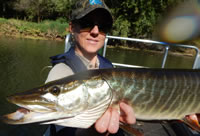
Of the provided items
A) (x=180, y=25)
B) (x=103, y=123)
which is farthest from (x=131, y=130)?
(x=180, y=25)

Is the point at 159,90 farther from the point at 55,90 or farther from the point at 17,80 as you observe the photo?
the point at 17,80

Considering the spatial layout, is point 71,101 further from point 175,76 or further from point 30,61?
point 30,61

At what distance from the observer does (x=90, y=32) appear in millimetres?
1910

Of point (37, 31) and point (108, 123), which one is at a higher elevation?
point (108, 123)

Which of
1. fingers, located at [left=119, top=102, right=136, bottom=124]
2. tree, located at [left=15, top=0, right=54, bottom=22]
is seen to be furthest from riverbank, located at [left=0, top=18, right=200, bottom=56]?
fingers, located at [left=119, top=102, right=136, bottom=124]

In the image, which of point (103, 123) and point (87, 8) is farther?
point (87, 8)

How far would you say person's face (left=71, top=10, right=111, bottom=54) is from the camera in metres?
1.88

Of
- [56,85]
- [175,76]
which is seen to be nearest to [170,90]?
[175,76]

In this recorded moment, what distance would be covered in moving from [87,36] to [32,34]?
69.9 feet

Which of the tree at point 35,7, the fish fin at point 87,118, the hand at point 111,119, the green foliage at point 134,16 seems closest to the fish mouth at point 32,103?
the fish fin at point 87,118

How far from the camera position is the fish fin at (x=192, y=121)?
1642mm

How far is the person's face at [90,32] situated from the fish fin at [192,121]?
1.26m

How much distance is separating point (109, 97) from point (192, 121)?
37.6 inches

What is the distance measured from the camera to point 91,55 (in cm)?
206
